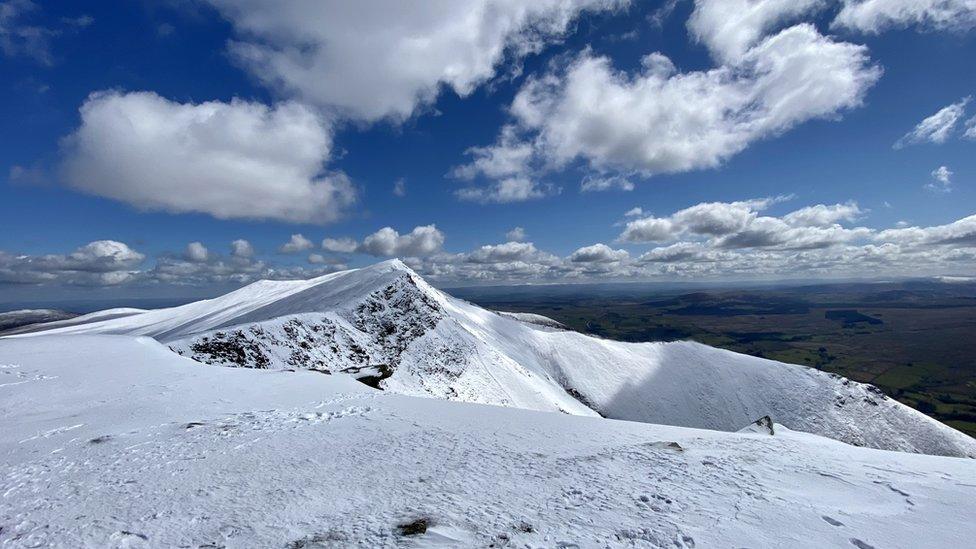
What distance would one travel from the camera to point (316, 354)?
5722 cm

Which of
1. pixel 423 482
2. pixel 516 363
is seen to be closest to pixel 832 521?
pixel 423 482

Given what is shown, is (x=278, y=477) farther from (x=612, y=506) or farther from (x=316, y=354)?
(x=316, y=354)

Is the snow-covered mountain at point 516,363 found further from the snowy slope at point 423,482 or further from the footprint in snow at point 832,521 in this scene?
the footprint in snow at point 832,521

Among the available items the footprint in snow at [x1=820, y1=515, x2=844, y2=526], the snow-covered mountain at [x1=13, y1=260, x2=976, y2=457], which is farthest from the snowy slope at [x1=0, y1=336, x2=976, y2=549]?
the snow-covered mountain at [x1=13, y1=260, x2=976, y2=457]

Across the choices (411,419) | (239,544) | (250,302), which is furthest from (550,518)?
(250,302)

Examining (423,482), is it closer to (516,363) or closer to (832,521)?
(832,521)

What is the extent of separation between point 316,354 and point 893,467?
192 ft

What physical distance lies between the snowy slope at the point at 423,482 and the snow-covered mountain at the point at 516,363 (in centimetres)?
3403

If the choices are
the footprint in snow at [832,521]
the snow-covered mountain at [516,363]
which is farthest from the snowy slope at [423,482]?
the snow-covered mountain at [516,363]

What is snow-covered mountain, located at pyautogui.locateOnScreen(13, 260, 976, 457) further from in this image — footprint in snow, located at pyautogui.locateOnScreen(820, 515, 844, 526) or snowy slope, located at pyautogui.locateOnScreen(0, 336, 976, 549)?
footprint in snow, located at pyautogui.locateOnScreen(820, 515, 844, 526)

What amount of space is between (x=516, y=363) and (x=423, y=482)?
3223 inches

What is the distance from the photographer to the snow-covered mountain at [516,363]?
60312 millimetres

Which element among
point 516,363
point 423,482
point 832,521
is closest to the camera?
point 832,521

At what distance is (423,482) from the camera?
10945mm
